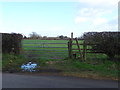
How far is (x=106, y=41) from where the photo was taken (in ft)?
31.7

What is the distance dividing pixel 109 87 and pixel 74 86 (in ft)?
3.89

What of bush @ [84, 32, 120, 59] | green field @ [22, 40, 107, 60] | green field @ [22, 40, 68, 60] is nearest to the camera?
bush @ [84, 32, 120, 59]

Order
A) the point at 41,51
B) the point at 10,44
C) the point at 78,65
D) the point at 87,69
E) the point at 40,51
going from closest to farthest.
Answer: the point at 87,69, the point at 78,65, the point at 10,44, the point at 40,51, the point at 41,51

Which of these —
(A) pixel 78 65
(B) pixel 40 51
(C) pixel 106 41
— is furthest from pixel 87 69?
(B) pixel 40 51

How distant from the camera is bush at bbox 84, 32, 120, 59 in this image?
948cm

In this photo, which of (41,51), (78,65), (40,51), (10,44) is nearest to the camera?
(78,65)

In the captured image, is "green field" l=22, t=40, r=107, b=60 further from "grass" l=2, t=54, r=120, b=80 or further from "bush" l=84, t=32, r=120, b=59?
"grass" l=2, t=54, r=120, b=80

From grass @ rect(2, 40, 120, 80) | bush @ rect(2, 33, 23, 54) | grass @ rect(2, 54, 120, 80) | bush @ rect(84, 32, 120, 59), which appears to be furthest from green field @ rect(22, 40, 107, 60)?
grass @ rect(2, 54, 120, 80)

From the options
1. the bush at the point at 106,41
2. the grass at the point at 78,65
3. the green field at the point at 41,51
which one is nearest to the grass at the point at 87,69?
the grass at the point at 78,65

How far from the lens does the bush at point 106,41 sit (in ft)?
31.1

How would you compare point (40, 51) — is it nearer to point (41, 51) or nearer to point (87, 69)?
point (41, 51)

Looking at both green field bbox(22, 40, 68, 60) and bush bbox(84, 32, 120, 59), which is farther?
green field bbox(22, 40, 68, 60)

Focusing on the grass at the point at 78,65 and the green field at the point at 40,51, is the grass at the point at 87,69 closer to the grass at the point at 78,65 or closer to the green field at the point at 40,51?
the grass at the point at 78,65

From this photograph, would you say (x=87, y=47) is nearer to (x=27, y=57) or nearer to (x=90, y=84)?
(x=27, y=57)
